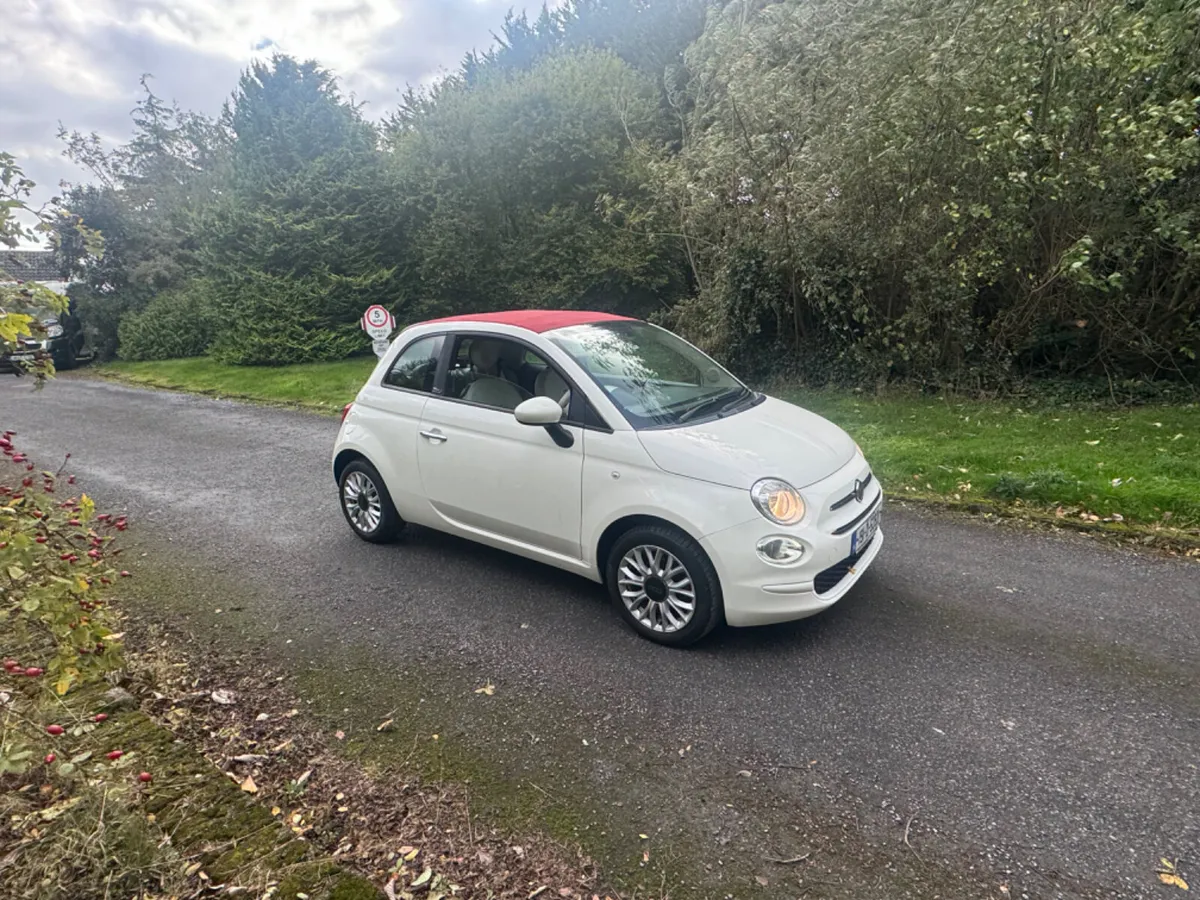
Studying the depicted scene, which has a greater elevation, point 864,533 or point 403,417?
point 403,417

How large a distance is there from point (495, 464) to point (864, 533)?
2.23 metres

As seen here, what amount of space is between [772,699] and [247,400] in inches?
501

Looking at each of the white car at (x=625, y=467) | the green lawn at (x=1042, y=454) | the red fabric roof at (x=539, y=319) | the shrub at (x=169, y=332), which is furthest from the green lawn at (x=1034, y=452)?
the shrub at (x=169, y=332)

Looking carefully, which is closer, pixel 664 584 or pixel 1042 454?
pixel 664 584

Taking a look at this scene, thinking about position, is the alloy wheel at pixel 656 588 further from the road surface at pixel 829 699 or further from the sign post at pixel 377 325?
the sign post at pixel 377 325

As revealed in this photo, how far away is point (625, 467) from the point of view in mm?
3805

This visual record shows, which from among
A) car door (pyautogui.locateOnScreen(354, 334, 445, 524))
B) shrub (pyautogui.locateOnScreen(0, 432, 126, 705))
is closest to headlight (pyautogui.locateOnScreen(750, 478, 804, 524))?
car door (pyautogui.locateOnScreen(354, 334, 445, 524))

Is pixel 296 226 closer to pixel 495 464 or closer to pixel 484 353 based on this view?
pixel 484 353

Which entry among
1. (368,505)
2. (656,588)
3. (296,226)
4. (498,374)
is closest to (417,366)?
(498,374)

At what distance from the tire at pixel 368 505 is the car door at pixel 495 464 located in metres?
0.61

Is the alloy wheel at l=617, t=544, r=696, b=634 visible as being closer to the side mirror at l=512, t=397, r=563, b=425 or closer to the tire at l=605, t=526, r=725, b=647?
the tire at l=605, t=526, r=725, b=647

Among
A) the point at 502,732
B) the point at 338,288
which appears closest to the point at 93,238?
the point at 502,732

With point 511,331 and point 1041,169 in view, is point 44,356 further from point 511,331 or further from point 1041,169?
point 1041,169

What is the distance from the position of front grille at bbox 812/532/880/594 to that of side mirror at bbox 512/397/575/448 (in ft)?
5.03
